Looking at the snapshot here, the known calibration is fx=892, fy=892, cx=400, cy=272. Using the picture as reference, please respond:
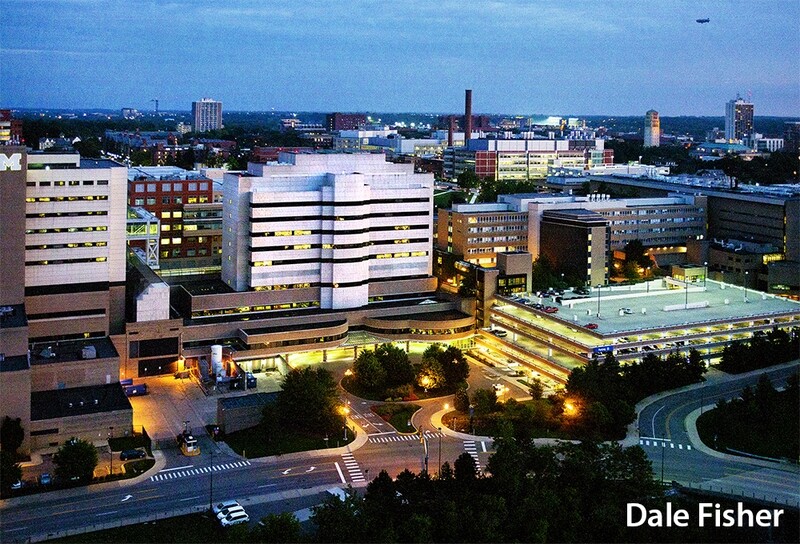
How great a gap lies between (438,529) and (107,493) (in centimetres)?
1470

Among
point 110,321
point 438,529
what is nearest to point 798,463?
point 438,529

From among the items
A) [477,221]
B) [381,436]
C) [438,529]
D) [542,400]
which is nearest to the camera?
[438,529]

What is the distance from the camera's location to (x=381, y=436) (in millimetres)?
45219

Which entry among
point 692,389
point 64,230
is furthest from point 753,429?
point 64,230

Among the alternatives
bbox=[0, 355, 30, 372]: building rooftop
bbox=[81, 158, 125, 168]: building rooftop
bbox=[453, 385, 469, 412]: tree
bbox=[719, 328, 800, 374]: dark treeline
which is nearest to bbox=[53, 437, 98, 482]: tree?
bbox=[0, 355, 30, 372]: building rooftop

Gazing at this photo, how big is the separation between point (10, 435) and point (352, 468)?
1589 centimetres

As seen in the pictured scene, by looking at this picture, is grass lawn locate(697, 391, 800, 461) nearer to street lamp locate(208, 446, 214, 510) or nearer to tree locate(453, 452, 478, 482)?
tree locate(453, 452, 478, 482)

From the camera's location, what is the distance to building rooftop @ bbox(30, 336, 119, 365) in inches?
1964

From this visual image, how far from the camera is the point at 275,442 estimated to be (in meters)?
43.9

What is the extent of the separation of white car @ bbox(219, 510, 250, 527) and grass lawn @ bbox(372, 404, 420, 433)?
12467 millimetres

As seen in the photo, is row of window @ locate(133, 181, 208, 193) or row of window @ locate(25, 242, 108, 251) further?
row of window @ locate(133, 181, 208, 193)

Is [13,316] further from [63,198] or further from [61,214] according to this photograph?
→ [63,198]

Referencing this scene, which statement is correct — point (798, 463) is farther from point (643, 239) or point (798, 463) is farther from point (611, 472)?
point (643, 239)

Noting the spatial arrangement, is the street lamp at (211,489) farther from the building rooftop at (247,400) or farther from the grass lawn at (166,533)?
the building rooftop at (247,400)
